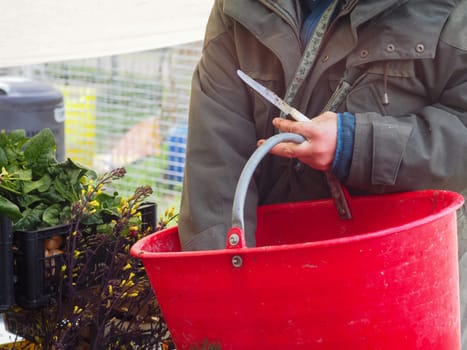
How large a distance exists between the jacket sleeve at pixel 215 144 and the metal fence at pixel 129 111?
12.9ft

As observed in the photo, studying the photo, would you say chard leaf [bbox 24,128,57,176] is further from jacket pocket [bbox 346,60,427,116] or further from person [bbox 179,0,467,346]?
jacket pocket [bbox 346,60,427,116]

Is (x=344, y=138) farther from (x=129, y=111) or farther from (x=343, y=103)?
(x=129, y=111)

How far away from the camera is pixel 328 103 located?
5.93 ft

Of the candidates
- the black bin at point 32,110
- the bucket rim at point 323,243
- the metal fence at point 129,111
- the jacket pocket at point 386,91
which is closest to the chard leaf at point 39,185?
the bucket rim at point 323,243

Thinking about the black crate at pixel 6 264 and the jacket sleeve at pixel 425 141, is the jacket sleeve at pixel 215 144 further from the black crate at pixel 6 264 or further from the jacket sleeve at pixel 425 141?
the black crate at pixel 6 264

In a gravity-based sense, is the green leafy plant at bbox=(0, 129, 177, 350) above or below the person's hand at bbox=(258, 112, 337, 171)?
below

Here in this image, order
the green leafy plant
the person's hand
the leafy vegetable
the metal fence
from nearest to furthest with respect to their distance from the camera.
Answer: the person's hand < the green leafy plant < the leafy vegetable < the metal fence

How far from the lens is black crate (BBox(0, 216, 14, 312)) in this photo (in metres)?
2.23

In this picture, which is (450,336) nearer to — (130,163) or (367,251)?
(367,251)

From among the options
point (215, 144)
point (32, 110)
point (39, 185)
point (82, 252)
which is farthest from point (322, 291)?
point (32, 110)

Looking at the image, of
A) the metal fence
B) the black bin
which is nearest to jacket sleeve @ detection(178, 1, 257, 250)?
the black bin

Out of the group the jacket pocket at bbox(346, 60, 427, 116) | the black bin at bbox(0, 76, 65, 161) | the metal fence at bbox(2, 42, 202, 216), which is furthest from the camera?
the metal fence at bbox(2, 42, 202, 216)

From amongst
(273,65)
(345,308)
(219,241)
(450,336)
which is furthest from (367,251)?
(273,65)

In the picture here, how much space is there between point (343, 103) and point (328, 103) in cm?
3
